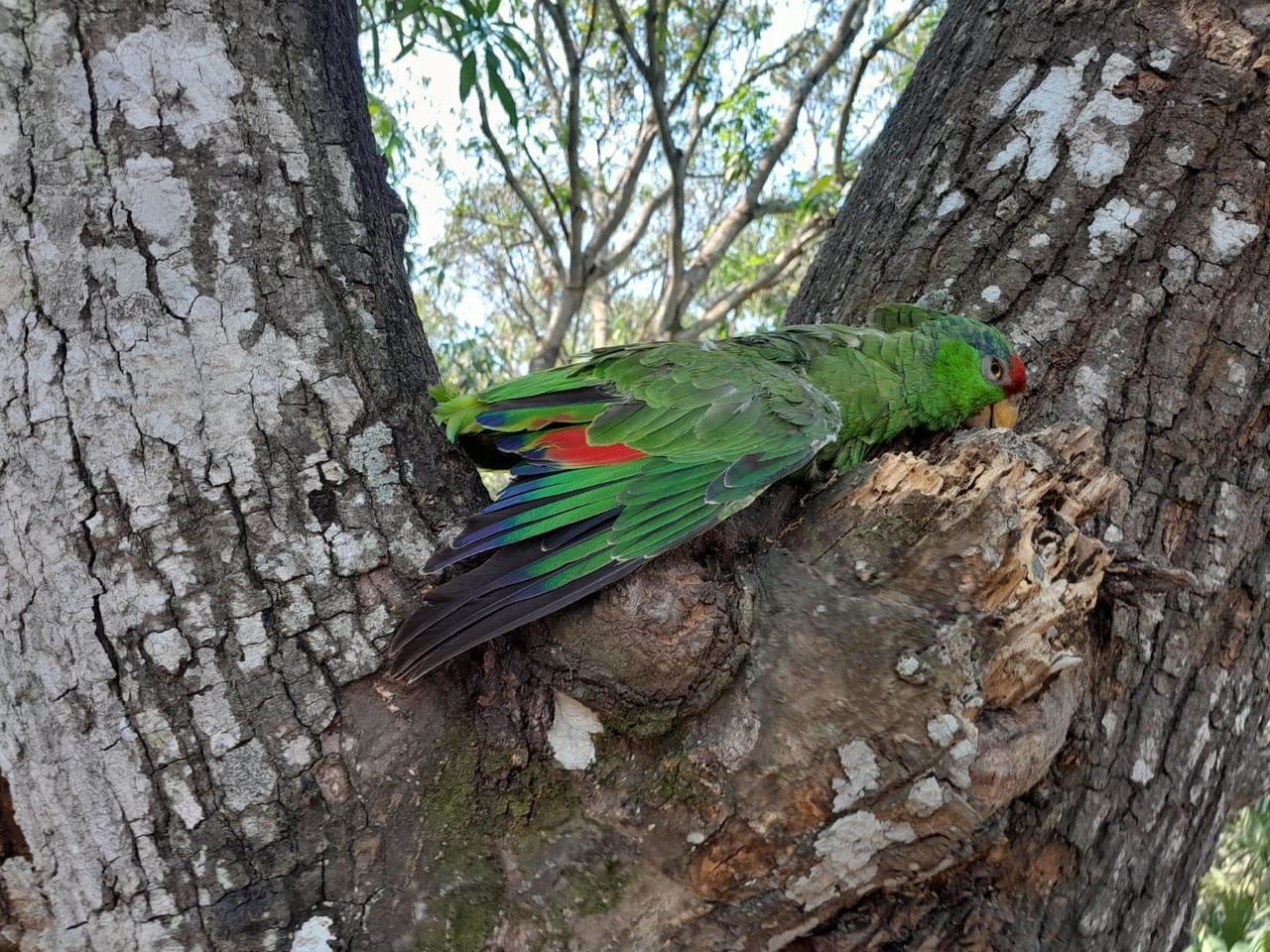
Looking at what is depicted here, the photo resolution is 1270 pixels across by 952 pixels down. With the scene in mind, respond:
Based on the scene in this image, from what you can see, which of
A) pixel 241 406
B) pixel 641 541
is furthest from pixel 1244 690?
pixel 241 406

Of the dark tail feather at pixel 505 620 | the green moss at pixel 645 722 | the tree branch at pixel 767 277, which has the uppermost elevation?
the tree branch at pixel 767 277

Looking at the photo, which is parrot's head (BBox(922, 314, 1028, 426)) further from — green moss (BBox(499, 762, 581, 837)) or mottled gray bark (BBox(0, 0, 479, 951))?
green moss (BBox(499, 762, 581, 837))

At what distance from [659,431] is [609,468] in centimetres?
19

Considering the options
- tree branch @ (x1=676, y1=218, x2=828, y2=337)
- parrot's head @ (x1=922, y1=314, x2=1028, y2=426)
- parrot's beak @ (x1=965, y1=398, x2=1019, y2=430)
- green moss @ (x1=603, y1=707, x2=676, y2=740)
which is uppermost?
tree branch @ (x1=676, y1=218, x2=828, y2=337)

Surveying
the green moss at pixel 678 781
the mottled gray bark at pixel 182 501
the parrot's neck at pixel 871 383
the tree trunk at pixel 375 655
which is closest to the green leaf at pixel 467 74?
the tree trunk at pixel 375 655

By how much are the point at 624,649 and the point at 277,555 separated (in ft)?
2.09

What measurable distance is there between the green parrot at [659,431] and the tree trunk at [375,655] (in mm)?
85

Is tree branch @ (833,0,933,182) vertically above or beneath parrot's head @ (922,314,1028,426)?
above

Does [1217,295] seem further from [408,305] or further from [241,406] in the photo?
[241,406]

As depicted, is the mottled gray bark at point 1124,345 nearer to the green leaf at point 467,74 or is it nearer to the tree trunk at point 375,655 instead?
the tree trunk at point 375,655

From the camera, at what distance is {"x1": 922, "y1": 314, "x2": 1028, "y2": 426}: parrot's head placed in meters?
2.30

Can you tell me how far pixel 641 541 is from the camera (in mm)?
1705

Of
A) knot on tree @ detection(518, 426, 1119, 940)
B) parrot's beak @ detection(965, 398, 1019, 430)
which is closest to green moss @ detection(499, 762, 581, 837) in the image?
knot on tree @ detection(518, 426, 1119, 940)

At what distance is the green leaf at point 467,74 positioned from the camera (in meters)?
3.84
